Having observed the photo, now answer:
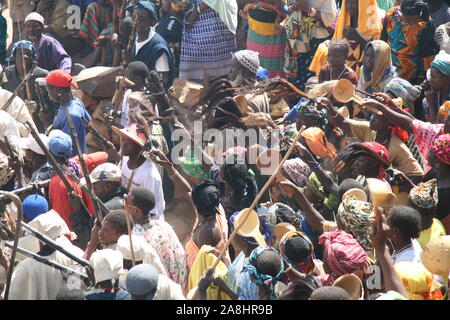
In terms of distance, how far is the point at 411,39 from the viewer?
966 centimetres

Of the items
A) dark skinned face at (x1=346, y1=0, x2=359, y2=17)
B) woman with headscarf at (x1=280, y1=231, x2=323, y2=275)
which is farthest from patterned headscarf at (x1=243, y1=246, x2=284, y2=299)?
dark skinned face at (x1=346, y1=0, x2=359, y2=17)

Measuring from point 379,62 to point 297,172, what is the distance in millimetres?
1963

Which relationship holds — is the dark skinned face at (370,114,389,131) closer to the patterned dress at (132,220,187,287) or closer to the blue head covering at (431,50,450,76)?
the blue head covering at (431,50,450,76)

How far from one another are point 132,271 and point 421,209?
2.17m

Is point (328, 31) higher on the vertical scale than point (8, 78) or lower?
higher

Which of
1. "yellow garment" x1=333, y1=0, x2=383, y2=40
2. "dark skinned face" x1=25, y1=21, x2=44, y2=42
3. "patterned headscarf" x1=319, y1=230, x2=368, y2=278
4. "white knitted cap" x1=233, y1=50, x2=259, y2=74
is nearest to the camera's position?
"patterned headscarf" x1=319, y1=230, x2=368, y2=278

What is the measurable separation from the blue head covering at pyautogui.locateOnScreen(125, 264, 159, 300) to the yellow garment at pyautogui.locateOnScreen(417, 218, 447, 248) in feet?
6.67

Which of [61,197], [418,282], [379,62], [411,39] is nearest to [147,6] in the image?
[379,62]

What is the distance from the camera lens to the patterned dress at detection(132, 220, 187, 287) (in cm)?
670

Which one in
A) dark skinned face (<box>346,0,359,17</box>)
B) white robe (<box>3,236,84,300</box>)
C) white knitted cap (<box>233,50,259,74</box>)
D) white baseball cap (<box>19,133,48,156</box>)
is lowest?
white robe (<box>3,236,84,300</box>)

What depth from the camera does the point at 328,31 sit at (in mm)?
10531

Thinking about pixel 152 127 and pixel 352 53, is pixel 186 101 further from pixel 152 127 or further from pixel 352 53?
pixel 352 53

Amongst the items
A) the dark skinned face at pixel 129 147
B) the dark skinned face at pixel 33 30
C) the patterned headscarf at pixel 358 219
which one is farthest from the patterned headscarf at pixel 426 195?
the dark skinned face at pixel 33 30

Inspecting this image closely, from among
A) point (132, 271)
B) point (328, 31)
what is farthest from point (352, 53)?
point (132, 271)
